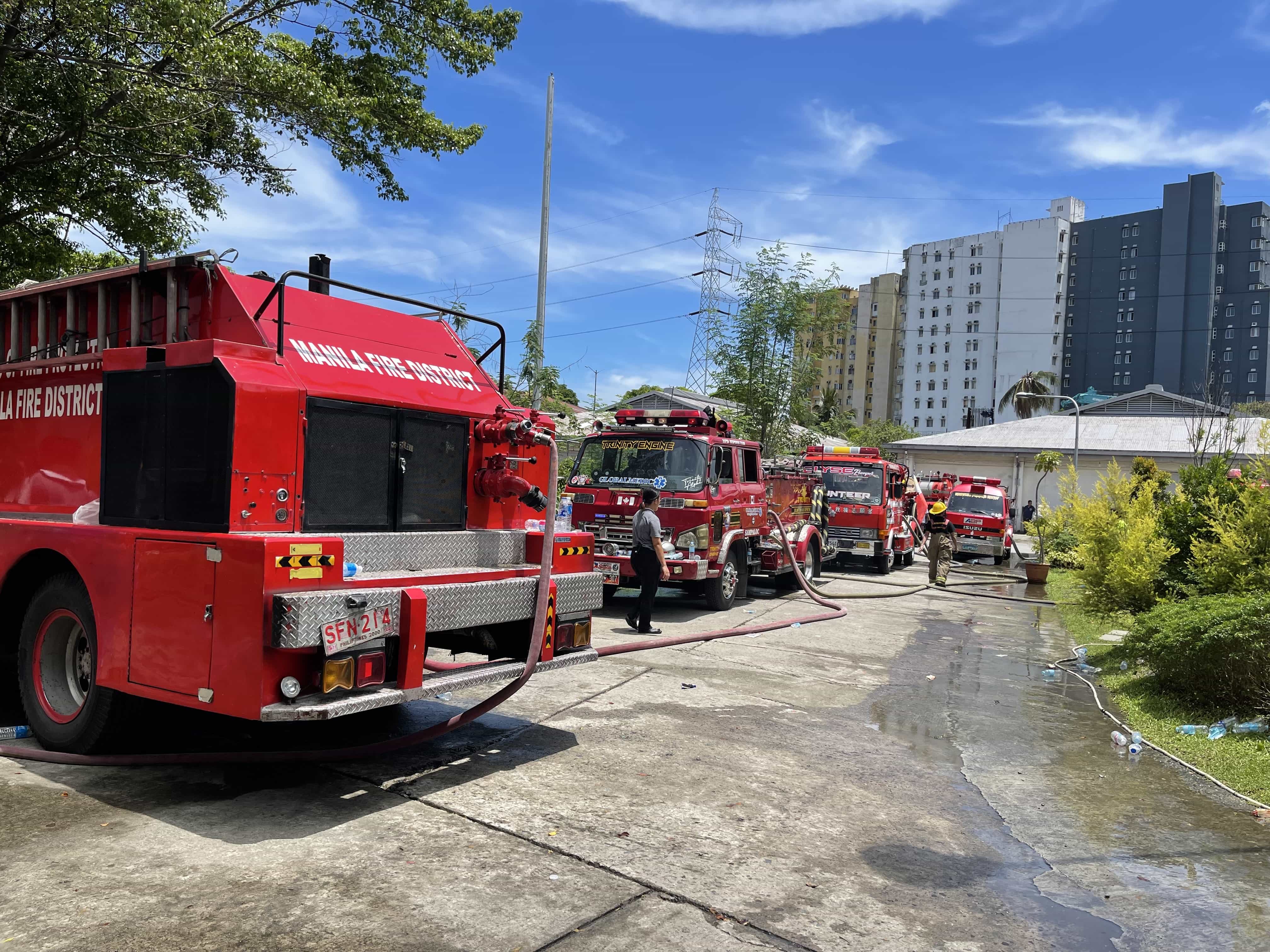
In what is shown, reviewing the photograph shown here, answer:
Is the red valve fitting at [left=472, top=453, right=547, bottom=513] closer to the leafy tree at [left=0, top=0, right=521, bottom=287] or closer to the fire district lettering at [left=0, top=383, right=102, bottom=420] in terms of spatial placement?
the fire district lettering at [left=0, top=383, right=102, bottom=420]

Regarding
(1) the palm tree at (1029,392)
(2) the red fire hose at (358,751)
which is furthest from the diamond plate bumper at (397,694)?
(1) the palm tree at (1029,392)

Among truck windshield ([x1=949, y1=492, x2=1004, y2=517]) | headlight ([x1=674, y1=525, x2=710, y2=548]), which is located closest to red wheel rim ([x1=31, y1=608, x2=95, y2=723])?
headlight ([x1=674, y1=525, x2=710, y2=548])

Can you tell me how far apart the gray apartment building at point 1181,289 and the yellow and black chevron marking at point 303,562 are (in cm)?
8965

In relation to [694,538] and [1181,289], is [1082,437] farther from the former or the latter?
[1181,289]

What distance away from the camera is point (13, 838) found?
4.23 m

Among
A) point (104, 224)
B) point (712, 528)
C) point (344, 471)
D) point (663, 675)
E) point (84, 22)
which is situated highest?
point (84, 22)

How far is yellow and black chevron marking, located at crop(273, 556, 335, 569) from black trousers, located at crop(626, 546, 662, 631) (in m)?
6.44

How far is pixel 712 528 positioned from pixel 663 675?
4.21 m

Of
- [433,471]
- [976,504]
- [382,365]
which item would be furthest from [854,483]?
[382,365]

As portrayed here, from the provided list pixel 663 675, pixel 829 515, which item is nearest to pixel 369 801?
pixel 663 675

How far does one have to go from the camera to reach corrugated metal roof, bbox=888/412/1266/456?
4391 cm

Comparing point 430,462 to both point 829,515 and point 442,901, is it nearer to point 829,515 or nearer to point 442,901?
point 442,901

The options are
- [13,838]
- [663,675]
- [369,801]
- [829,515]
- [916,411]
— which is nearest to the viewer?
[13,838]

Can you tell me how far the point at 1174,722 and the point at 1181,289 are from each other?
91846 millimetres
